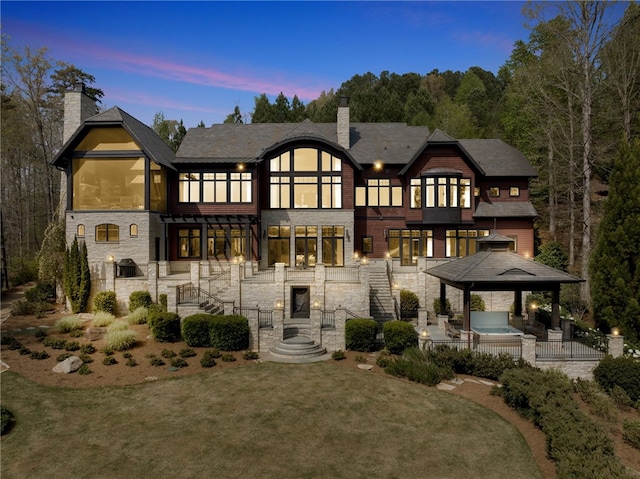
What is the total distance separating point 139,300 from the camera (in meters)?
21.5

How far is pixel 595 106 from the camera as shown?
31781mm

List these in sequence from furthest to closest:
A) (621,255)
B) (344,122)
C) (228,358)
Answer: (344,122), (621,255), (228,358)

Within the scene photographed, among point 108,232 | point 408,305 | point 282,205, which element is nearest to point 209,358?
point 408,305

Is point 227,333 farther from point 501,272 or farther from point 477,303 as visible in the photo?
point 477,303

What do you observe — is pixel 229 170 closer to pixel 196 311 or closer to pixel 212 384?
pixel 196 311

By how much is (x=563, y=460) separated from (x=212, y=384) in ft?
37.7

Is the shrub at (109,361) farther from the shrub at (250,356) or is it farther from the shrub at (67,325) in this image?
the shrub at (250,356)

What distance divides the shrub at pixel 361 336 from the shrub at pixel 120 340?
10.1 m

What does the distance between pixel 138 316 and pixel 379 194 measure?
1846 cm

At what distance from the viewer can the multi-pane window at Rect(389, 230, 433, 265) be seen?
28.0 metres

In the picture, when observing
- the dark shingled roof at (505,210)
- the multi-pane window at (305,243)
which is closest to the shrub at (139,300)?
the multi-pane window at (305,243)

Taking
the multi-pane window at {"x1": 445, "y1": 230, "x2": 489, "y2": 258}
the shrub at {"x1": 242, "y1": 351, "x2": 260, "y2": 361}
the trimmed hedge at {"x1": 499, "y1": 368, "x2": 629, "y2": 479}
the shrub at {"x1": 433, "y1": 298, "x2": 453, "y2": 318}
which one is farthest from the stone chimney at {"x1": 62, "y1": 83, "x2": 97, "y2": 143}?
the trimmed hedge at {"x1": 499, "y1": 368, "x2": 629, "y2": 479}

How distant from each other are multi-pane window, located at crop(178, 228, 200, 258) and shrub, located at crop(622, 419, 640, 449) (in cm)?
2480

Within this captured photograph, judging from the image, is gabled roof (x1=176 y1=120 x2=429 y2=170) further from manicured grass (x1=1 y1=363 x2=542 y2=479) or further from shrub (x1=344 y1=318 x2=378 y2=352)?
manicured grass (x1=1 y1=363 x2=542 y2=479)
